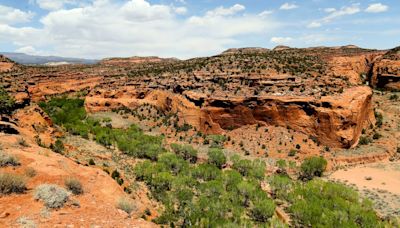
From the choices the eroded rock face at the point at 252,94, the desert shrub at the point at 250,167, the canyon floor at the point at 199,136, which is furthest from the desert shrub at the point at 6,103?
the desert shrub at the point at 250,167

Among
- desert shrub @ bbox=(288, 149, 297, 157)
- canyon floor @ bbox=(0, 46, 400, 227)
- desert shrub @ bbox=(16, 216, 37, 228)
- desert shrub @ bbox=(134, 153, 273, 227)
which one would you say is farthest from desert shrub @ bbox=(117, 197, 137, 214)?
desert shrub @ bbox=(288, 149, 297, 157)

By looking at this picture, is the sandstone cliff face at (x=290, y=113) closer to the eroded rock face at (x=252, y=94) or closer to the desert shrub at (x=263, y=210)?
the eroded rock face at (x=252, y=94)

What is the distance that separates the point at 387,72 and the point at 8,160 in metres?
69.8

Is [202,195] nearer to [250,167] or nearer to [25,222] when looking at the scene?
[250,167]

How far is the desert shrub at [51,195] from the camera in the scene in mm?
13484

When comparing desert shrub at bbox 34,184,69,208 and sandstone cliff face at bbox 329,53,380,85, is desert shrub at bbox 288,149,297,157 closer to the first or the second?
sandstone cliff face at bbox 329,53,380,85

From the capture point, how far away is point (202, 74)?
178ft

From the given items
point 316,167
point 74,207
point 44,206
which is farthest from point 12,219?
point 316,167

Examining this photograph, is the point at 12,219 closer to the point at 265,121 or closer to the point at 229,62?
the point at 265,121

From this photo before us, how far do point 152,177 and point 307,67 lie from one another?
35026mm

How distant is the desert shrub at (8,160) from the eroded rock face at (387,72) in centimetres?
6671

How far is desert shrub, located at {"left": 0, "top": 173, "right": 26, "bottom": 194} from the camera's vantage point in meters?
13.4

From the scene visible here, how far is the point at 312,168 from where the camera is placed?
32.8 meters

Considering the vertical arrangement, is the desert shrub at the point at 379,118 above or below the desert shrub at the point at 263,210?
above
